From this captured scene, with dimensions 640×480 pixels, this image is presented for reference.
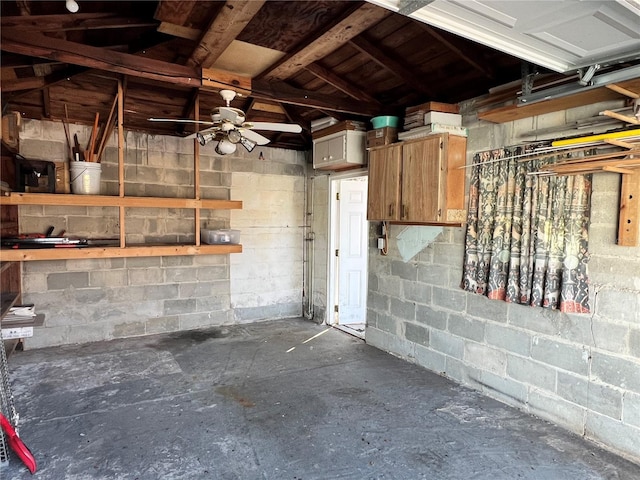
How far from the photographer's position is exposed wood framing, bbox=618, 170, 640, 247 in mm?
2457

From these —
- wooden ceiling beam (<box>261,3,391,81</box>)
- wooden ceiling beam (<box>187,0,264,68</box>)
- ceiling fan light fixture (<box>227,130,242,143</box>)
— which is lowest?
ceiling fan light fixture (<box>227,130,242,143</box>)

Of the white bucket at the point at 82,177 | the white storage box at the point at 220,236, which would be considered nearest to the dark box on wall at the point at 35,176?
the white bucket at the point at 82,177

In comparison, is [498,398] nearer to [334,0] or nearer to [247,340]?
[247,340]

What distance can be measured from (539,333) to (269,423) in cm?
210

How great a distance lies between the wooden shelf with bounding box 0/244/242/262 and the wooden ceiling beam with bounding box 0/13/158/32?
1953 millimetres

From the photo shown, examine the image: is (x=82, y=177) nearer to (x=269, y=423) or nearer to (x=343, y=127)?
(x=343, y=127)

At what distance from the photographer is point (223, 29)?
8.89ft

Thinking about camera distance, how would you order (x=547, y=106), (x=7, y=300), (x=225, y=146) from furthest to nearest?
(x=7, y=300) < (x=225, y=146) < (x=547, y=106)

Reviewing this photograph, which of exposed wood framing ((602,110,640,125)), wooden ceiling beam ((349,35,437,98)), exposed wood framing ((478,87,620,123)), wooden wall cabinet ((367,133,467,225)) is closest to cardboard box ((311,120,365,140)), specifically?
wooden wall cabinet ((367,133,467,225))

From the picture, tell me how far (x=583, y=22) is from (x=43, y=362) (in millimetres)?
4953

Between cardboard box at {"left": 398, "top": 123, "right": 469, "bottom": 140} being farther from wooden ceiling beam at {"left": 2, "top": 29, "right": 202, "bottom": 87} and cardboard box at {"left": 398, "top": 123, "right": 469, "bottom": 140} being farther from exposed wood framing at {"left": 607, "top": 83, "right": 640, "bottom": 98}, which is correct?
wooden ceiling beam at {"left": 2, "top": 29, "right": 202, "bottom": 87}

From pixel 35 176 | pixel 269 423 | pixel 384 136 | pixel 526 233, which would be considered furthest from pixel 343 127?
pixel 35 176

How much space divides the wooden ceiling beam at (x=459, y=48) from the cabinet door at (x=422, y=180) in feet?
1.96

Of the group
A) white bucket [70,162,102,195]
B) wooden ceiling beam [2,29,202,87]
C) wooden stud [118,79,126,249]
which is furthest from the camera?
white bucket [70,162,102,195]
